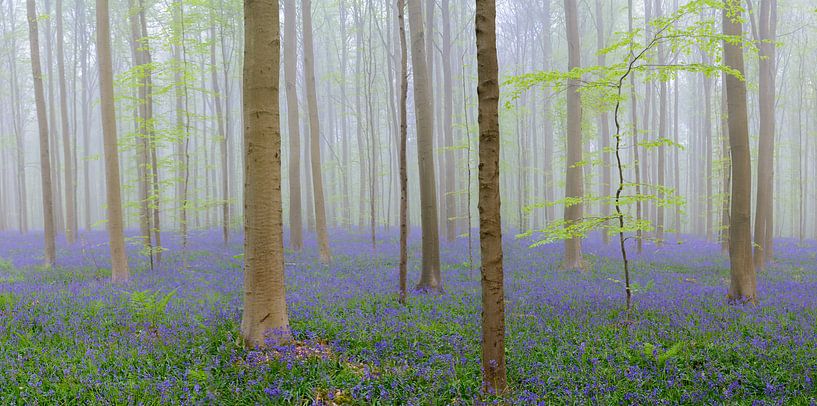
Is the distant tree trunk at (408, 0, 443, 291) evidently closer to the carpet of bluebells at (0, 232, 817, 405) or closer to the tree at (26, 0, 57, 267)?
the carpet of bluebells at (0, 232, 817, 405)

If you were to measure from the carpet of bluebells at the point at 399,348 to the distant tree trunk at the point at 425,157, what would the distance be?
0.81m

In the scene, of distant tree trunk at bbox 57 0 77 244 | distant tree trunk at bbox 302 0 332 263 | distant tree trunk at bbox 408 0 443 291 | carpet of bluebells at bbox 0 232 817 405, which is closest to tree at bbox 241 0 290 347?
carpet of bluebells at bbox 0 232 817 405

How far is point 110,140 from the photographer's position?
11133 millimetres

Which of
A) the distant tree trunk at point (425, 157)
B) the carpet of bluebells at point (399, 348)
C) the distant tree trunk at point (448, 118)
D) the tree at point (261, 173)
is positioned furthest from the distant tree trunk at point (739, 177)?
the distant tree trunk at point (448, 118)

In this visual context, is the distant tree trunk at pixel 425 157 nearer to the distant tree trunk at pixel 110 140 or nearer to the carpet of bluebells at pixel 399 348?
the carpet of bluebells at pixel 399 348

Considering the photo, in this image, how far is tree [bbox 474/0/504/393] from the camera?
445cm

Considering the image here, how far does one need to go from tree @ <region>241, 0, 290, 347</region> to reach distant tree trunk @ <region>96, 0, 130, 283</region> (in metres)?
6.94

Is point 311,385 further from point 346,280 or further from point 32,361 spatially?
point 346,280

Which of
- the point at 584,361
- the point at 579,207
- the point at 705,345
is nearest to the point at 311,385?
the point at 584,361

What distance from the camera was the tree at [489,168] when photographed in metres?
4.45

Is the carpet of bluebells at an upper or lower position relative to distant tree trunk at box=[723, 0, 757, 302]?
lower

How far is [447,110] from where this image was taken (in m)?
21.9

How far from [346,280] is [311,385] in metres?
6.66

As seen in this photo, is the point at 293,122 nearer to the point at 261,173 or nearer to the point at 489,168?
the point at 261,173
